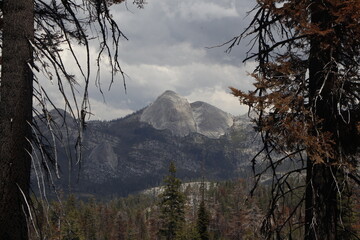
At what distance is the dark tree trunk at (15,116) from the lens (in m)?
3.07

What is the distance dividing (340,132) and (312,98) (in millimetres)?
691

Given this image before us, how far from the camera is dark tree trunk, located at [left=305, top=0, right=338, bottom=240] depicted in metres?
5.20

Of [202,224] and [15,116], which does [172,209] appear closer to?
[202,224]

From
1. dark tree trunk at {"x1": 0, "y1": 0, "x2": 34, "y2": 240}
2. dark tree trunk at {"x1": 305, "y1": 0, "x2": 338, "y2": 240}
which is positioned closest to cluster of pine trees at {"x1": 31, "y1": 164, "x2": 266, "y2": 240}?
dark tree trunk at {"x1": 0, "y1": 0, "x2": 34, "y2": 240}

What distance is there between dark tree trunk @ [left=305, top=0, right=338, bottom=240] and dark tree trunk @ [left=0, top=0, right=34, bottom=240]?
3.84m

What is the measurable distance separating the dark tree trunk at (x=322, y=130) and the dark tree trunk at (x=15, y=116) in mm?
3836

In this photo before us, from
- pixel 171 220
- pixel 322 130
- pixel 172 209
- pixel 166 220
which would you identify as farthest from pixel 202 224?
pixel 322 130

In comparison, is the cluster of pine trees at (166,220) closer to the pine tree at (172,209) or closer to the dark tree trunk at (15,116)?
the pine tree at (172,209)

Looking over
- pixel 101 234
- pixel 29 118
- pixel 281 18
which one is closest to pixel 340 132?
pixel 281 18

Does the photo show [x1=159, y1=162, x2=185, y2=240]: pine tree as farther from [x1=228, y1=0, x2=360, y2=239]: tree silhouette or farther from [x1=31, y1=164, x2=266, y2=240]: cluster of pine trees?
[x1=228, y1=0, x2=360, y2=239]: tree silhouette

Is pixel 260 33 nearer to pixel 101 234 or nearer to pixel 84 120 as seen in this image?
pixel 84 120

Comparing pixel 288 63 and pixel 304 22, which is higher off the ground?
pixel 304 22

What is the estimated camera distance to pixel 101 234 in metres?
94.6

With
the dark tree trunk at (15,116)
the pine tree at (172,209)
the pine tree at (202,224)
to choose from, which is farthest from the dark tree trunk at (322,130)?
the pine tree at (172,209)
